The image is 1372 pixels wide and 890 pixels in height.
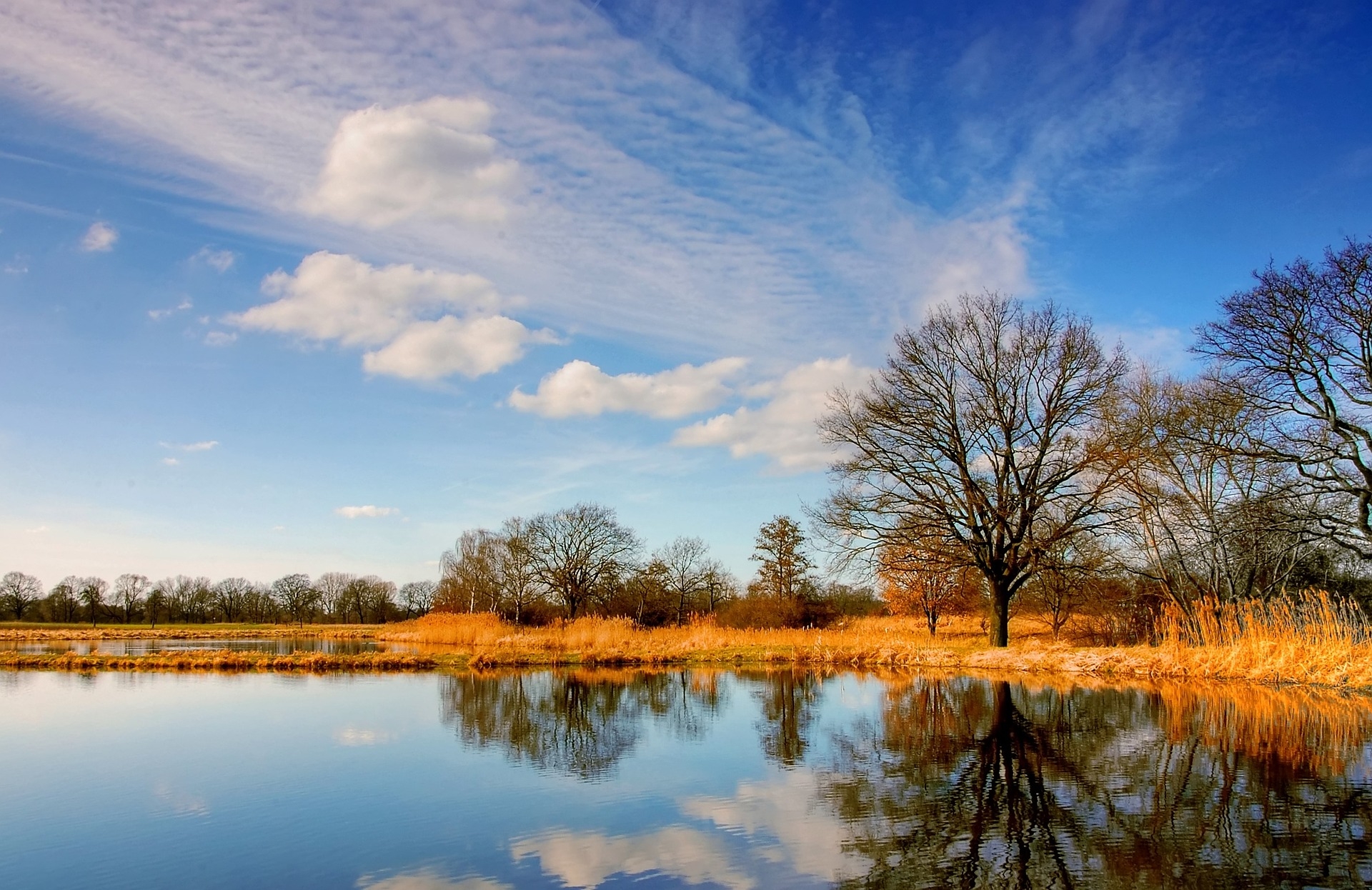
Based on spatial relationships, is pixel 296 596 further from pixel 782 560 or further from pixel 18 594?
pixel 782 560

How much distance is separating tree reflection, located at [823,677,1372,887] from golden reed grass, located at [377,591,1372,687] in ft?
16.1

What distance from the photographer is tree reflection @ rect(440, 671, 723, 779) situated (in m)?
11.4

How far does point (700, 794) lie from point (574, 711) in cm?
703

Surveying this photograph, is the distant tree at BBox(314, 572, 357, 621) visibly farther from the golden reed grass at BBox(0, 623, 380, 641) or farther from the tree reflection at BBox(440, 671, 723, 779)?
the tree reflection at BBox(440, 671, 723, 779)

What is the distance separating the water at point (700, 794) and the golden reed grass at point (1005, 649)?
8.67 ft

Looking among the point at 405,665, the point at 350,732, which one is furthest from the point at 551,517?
the point at 350,732

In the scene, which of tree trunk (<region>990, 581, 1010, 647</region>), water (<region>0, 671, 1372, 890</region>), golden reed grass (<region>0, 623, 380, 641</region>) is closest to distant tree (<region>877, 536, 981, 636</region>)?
tree trunk (<region>990, 581, 1010, 647</region>)

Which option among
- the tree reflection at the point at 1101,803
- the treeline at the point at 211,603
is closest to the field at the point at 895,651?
the tree reflection at the point at 1101,803

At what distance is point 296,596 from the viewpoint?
89.6 metres

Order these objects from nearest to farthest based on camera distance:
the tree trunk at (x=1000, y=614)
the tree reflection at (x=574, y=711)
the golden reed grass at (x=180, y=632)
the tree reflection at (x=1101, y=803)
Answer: the tree reflection at (x=1101, y=803)
the tree reflection at (x=574, y=711)
the tree trunk at (x=1000, y=614)
the golden reed grass at (x=180, y=632)

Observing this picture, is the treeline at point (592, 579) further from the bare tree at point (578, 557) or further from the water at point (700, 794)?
the water at point (700, 794)

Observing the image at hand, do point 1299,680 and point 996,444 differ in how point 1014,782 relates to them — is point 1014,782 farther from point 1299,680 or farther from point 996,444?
point 996,444

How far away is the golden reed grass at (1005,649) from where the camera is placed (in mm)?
17172

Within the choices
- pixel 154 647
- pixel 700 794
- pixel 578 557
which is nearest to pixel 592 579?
pixel 578 557
